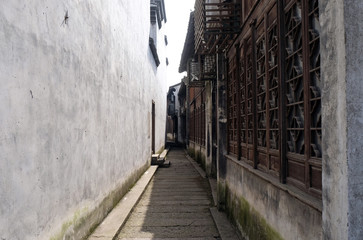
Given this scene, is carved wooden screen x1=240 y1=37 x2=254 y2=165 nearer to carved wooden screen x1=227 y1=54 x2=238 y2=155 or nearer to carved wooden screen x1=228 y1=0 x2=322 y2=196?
carved wooden screen x1=228 y1=0 x2=322 y2=196

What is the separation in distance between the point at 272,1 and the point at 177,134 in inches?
1100

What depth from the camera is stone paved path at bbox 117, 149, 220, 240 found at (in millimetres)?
5203

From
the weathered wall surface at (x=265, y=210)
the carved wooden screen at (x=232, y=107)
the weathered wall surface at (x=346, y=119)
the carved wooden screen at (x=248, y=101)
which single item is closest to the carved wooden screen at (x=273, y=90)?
the weathered wall surface at (x=265, y=210)

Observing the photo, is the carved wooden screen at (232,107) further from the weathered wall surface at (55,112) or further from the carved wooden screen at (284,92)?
the weathered wall surface at (55,112)

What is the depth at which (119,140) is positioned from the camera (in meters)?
6.82

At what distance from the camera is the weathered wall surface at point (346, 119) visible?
1.70 meters

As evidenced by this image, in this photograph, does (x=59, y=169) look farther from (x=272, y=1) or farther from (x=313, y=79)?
(x=272, y=1)

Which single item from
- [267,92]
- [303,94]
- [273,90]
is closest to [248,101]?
[267,92]

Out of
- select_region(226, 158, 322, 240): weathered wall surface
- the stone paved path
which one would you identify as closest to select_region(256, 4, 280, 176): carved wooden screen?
select_region(226, 158, 322, 240): weathered wall surface

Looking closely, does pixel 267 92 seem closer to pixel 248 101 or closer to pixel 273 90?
pixel 273 90

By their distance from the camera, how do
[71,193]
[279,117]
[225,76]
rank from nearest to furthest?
[279,117], [71,193], [225,76]

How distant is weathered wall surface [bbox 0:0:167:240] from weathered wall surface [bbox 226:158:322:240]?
221cm

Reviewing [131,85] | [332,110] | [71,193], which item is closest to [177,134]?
[131,85]

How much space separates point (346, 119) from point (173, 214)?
513 centimetres
